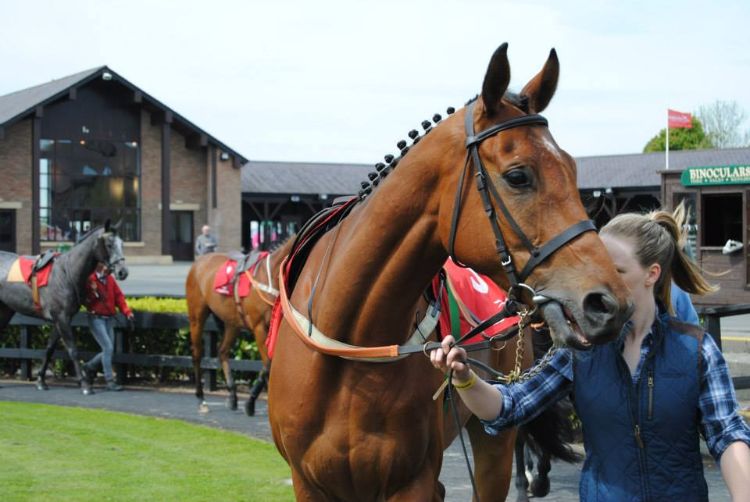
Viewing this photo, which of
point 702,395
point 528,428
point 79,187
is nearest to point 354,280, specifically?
point 702,395

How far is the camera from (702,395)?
2.76m

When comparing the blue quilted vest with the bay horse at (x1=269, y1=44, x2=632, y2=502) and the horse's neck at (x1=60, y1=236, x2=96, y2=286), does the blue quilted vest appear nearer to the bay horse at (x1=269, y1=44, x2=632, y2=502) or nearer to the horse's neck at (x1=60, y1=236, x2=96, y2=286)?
the bay horse at (x1=269, y1=44, x2=632, y2=502)

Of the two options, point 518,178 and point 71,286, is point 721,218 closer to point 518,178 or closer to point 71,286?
point 71,286

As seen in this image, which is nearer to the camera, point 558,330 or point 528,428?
point 558,330

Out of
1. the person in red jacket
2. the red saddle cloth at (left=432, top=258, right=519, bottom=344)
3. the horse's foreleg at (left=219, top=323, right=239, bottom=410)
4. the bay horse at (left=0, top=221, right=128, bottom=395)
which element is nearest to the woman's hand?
the red saddle cloth at (left=432, top=258, right=519, bottom=344)

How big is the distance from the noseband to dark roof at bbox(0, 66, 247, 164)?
3693 centimetres

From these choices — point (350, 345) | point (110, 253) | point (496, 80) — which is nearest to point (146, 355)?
point (110, 253)

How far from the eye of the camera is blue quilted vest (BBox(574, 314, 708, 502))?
9.01ft

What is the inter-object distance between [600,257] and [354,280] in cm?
108

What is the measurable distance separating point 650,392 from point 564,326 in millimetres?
369

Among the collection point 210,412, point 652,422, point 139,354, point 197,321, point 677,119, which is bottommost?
point 210,412

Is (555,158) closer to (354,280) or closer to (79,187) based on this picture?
(354,280)

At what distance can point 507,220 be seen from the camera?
289 cm

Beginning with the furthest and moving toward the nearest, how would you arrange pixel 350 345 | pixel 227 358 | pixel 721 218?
pixel 721 218
pixel 227 358
pixel 350 345
